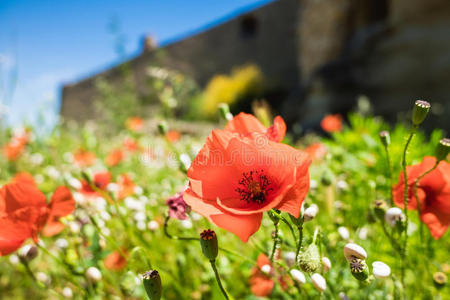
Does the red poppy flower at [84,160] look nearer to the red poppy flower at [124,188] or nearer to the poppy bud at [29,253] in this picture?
the red poppy flower at [124,188]

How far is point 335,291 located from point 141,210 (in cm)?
70

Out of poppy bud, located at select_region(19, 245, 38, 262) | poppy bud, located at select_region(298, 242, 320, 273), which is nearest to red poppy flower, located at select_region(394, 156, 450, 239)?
poppy bud, located at select_region(298, 242, 320, 273)

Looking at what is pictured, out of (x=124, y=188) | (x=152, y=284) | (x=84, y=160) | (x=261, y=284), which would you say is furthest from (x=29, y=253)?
(x=84, y=160)

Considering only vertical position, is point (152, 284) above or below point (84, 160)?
above

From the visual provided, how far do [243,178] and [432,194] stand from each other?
461 mm

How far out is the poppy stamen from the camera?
1.77ft

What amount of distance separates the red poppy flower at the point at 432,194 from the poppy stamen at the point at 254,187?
11.4 inches

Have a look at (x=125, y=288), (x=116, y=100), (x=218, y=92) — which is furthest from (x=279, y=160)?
(x=218, y=92)

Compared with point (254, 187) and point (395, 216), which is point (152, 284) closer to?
point (254, 187)

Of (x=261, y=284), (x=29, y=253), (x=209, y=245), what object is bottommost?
(x=261, y=284)

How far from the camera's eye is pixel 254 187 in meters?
0.55

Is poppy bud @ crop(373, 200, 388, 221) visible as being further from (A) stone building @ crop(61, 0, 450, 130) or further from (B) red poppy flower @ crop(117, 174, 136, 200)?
(A) stone building @ crop(61, 0, 450, 130)

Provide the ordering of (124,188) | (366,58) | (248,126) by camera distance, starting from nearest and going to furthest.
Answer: (248,126), (124,188), (366,58)

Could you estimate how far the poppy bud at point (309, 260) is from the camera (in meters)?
0.48
